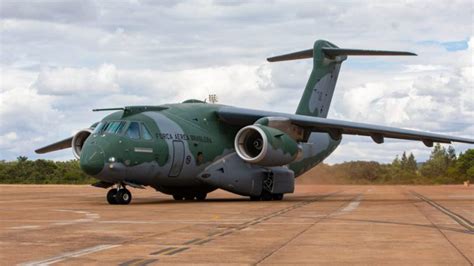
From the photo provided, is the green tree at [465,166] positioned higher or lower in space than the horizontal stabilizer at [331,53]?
lower

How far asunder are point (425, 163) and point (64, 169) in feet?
129

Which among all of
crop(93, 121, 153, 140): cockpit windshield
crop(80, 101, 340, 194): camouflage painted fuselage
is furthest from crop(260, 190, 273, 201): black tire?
crop(93, 121, 153, 140): cockpit windshield

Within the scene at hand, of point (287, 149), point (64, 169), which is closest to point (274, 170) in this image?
point (287, 149)

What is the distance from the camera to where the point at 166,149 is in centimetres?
2591

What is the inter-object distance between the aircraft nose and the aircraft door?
3.06 metres

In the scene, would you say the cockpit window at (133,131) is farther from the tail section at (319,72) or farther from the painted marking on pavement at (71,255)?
the painted marking on pavement at (71,255)

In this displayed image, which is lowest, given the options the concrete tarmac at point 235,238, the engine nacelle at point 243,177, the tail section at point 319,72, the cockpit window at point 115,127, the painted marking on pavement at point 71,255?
the painted marking on pavement at point 71,255

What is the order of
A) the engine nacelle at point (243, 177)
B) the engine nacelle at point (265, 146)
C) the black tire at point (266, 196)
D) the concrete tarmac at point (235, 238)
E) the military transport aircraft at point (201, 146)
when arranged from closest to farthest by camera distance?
the concrete tarmac at point (235, 238)
the military transport aircraft at point (201, 146)
the engine nacelle at point (265, 146)
the engine nacelle at point (243, 177)
the black tire at point (266, 196)

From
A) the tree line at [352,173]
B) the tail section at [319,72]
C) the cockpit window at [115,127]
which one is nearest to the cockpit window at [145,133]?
the cockpit window at [115,127]

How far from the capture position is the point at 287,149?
27.6 m

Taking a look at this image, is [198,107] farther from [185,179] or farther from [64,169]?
[64,169]

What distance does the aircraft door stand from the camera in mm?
26219

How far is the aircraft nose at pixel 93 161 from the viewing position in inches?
935

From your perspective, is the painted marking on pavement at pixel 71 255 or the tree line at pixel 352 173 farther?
the tree line at pixel 352 173
